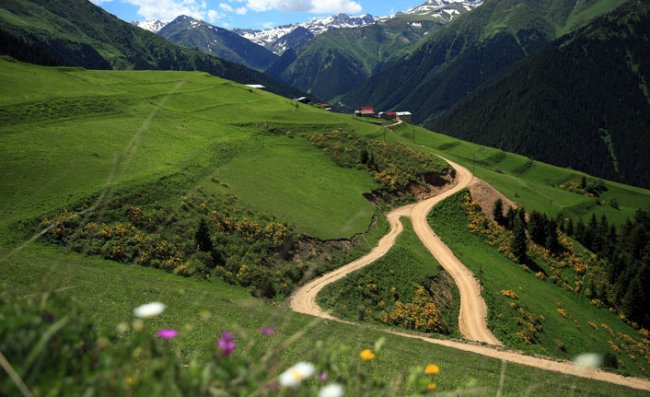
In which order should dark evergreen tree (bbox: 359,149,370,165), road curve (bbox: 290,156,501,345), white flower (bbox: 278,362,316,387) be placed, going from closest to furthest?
1. white flower (bbox: 278,362,316,387)
2. road curve (bbox: 290,156,501,345)
3. dark evergreen tree (bbox: 359,149,370,165)

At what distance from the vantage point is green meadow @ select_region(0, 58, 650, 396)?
15.3m

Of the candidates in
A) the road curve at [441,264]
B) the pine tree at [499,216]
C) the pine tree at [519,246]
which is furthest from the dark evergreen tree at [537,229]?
the road curve at [441,264]

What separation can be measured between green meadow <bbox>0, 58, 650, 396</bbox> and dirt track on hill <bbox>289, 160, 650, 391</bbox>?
11.1 ft

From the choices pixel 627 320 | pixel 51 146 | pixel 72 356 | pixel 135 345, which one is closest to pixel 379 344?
pixel 135 345

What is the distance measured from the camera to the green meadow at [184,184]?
15.3 m

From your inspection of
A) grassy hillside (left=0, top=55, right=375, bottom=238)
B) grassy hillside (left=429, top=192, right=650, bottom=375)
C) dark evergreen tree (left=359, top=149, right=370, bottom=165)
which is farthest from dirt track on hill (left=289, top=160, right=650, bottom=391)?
dark evergreen tree (left=359, top=149, right=370, bottom=165)

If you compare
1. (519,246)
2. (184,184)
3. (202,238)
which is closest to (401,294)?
(202,238)

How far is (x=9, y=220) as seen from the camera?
92.7 feet

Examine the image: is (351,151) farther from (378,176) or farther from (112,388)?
(112,388)

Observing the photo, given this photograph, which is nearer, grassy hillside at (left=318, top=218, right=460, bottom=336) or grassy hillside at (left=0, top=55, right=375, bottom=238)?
grassy hillside at (left=318, top=218, right=460, bottom=336)

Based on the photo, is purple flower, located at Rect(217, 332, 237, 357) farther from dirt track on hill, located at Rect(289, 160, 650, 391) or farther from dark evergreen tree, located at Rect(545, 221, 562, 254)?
dark evergreen tree, located at Rect(545, 221, 562, 254)

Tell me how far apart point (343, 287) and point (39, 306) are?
34732 millimetres

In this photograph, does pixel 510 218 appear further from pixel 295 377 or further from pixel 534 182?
pixel 295 377

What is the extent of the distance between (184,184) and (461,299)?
30854mm
